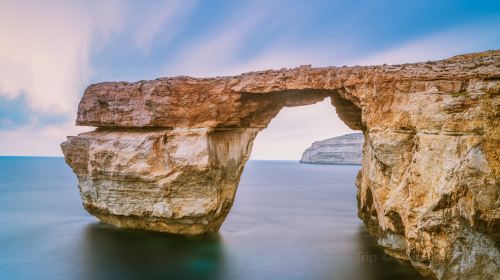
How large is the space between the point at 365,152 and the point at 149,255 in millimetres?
8606

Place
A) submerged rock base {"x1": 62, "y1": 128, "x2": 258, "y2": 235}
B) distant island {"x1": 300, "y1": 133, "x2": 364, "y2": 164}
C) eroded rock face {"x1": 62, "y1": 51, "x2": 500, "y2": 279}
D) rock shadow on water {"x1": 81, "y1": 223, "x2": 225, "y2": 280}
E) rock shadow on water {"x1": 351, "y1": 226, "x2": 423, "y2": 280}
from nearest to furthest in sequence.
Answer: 1. eroded rock face {"x1": 62, "y1": 51, "x2": 500, "y2": 279}
2. rock shadow on water {"x1": 351, "y1": 226, "x2": 423, "y2": 280}
3. rock shadow on water {"x1": 81, "y1": 223, "x2": 225, "y2": 280}
4. submerged rock base {"x1": 62, "y1": 128, "x2": 258, "y2": 235}
5. distant island {"x1": 300, "y1": 133, "x2": 364, "y2": 164}

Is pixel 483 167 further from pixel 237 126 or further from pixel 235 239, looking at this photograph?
pixel 235 239

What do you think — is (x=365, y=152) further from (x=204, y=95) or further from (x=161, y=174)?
(x=161, y=174)

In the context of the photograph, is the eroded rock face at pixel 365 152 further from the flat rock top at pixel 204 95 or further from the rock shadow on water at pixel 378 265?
the rock shadow on water at pixel 378 265

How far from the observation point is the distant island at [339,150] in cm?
11762

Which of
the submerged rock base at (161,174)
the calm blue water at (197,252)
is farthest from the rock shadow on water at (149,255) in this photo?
the submerged rock base at (161,174)

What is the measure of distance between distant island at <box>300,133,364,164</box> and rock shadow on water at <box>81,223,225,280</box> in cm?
10594

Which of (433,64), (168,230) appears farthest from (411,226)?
(168,230)

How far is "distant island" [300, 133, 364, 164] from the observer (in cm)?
11762

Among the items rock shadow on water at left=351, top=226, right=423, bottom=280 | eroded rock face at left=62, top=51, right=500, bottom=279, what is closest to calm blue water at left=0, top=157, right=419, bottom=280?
rock shadow on water at left=351, top=226, right=423, bottom=280

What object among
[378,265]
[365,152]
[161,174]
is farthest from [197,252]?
[365,152]

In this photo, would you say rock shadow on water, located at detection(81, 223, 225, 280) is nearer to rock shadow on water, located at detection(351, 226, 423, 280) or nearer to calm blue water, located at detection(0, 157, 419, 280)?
calm blue water, located at detection(0, 157, 419, 280)

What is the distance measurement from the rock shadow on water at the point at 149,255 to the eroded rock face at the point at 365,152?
19.9 inches

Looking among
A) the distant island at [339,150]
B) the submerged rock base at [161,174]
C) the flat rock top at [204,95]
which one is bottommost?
the distant island at [339,150]
